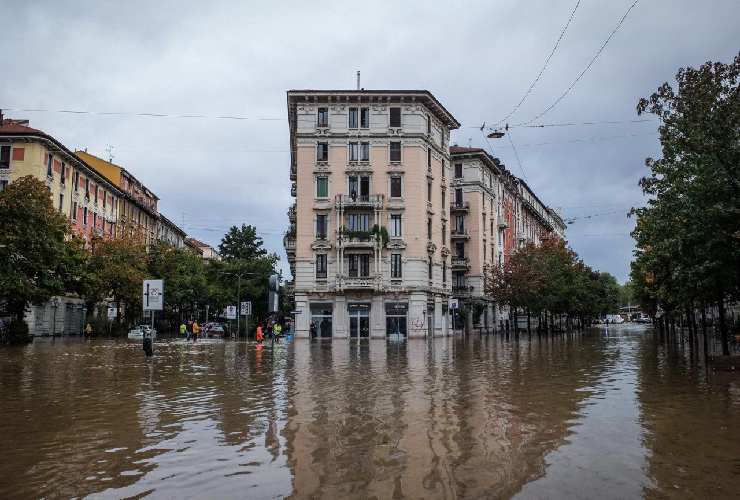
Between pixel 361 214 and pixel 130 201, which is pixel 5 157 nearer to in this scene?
pixel 130 201

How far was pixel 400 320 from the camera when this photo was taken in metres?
55.3

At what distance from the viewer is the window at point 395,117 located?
185 ft

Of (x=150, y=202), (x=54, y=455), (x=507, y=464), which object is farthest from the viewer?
(x=150, y=202)

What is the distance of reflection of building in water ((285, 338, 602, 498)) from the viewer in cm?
682

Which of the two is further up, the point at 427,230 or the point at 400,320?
the point at 427,230

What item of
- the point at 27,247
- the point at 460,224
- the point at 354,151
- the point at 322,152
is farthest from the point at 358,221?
the point at 27,247

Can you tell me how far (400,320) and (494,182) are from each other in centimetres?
3040

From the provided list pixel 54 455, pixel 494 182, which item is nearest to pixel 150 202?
pixel 494 182

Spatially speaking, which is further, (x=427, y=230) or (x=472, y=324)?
(x=472, y=324)

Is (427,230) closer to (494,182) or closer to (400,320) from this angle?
(400,320)

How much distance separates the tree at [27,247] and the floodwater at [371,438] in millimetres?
23272

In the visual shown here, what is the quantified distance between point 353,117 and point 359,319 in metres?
17.2

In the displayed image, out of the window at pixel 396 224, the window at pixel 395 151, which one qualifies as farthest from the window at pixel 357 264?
the window at pixel 395 151

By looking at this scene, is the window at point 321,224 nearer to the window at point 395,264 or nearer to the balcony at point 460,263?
the window at point 395,264
